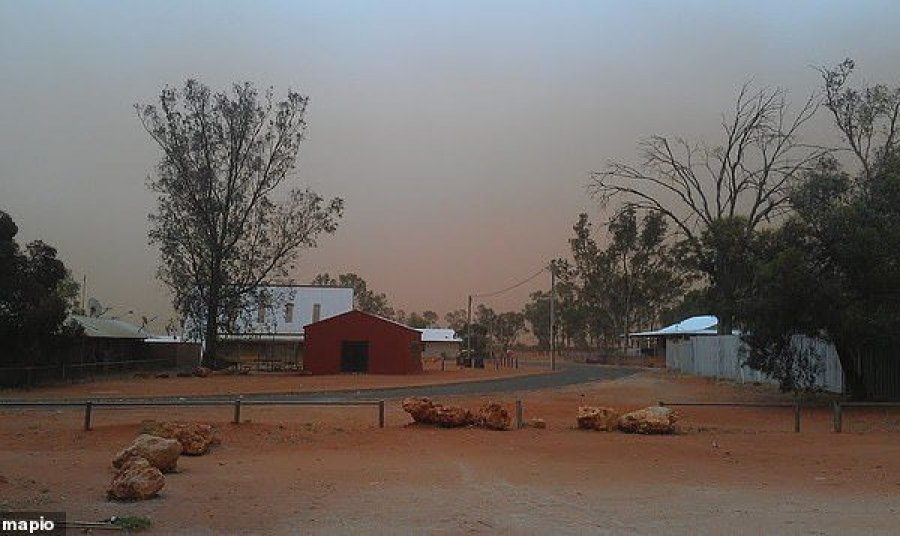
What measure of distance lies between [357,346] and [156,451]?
46.1m

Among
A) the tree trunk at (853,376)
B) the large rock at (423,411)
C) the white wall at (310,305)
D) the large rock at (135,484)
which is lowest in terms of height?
the large rock at (135,484)

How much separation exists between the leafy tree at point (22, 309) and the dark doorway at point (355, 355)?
21.4 m

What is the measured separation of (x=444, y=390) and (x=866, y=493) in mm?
26563

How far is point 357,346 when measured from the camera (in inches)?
2308

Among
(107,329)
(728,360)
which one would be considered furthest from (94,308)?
(728,360)

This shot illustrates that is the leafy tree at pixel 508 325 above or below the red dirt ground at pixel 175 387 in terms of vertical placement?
above

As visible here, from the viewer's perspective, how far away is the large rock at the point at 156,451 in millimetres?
12430

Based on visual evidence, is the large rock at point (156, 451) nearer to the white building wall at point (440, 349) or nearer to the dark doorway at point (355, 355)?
the dark doorway at point (355, 355)

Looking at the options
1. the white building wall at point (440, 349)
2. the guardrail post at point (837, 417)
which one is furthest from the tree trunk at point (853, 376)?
the white building wall at point (440, 349)

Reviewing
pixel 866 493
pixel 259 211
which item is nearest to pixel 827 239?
pixel 866 493

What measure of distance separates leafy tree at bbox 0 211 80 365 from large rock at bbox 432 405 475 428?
25941 mm

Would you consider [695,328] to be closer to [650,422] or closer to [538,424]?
[538,424]

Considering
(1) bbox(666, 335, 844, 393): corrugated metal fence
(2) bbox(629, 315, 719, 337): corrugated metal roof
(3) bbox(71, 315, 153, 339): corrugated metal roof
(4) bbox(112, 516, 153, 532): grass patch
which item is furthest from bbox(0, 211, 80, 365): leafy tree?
(2) bbox(629, 315, 719, 337): corrugated metal roof

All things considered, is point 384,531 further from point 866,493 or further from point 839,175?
point 839,175
